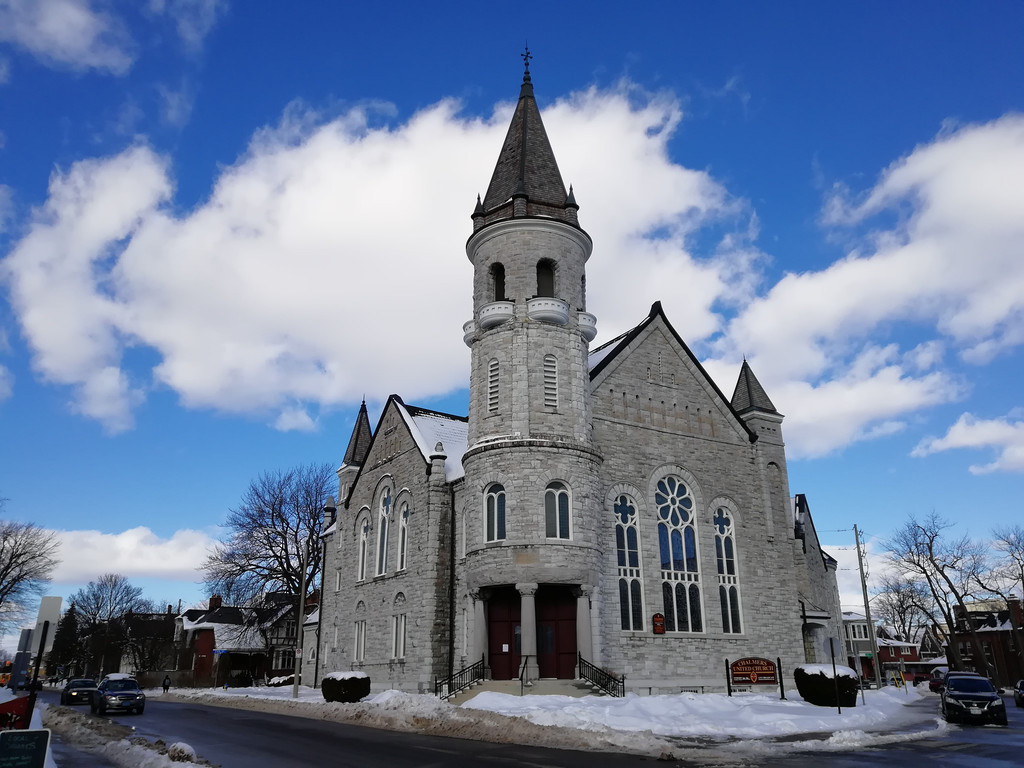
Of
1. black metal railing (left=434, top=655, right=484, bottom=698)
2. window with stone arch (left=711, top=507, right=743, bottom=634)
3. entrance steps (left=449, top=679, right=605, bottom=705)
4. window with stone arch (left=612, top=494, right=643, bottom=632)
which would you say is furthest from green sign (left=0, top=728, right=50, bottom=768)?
window with stone arch (left=711, top=507, right=743, bottom=634)

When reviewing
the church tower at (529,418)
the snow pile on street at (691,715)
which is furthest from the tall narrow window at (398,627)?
the snow pile on street at (691,715)

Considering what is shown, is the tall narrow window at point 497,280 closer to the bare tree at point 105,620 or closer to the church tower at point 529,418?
the church tower at point 529,418

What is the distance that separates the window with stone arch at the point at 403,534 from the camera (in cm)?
3409

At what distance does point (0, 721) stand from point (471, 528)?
17.2 metres

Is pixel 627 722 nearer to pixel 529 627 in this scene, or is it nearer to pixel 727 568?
pixel 529 627

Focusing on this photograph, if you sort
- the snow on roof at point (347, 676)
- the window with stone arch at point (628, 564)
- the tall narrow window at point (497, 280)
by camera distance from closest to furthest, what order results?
the snow on roof at point (347, 676) < the window with stone arch at point (628, 564) < the tall narrow window at point (497, 280)

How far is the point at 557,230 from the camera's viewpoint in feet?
103

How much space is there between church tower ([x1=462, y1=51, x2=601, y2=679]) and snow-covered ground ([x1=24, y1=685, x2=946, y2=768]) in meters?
4.06

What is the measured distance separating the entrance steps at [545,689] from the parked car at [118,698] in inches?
477

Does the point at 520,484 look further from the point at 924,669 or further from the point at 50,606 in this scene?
the point at 924,669

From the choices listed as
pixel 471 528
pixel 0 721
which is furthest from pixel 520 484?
pixel 0 721

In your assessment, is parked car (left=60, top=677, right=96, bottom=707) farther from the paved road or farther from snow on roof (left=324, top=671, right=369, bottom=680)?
the paved road

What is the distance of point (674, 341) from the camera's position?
1351 inches

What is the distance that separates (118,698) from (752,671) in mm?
23120
